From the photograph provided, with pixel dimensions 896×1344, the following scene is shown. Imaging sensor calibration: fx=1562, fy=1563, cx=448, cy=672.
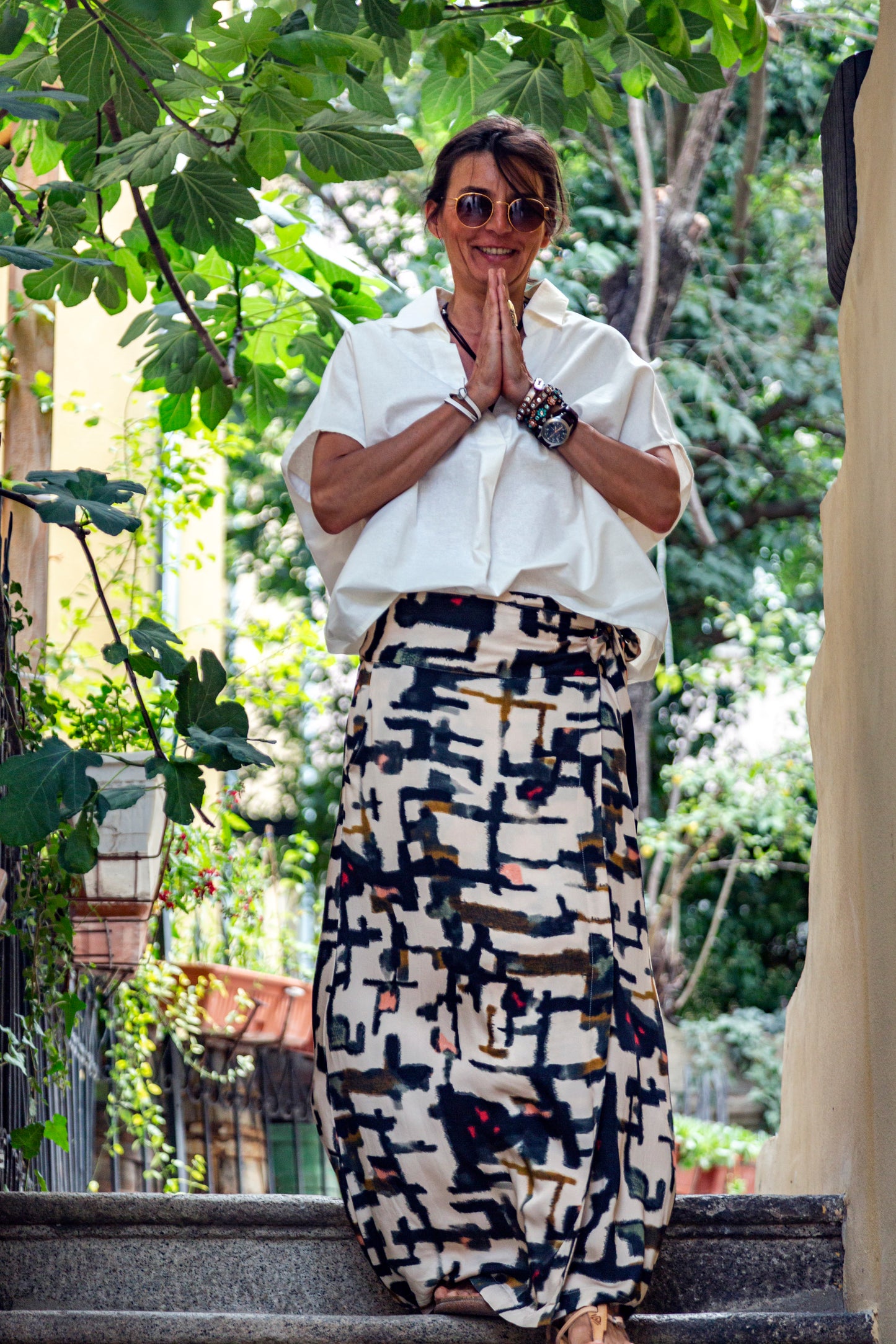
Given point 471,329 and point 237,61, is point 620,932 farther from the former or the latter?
point 237,61

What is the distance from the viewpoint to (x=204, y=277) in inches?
143

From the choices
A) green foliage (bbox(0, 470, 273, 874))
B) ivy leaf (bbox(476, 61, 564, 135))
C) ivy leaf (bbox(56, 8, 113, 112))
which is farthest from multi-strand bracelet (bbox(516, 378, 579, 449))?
ivy leaf (bbox(476, 61, 564, 135))

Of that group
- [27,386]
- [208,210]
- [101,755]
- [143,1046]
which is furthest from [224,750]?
[27,386]

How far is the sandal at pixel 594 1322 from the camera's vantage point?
1.97m

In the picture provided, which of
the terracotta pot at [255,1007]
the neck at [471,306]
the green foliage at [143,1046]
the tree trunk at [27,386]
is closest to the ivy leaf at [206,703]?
the neck at [471,306]

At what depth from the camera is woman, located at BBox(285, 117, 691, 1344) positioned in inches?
81.6

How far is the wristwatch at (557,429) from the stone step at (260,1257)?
1.11 meters

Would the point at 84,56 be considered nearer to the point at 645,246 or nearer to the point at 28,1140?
the point at 28,1140

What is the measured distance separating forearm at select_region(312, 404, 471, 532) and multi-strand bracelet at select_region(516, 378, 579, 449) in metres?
0.09

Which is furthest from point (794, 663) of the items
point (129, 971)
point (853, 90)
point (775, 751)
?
point (853, 90)

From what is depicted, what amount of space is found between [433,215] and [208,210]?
1.73 ft

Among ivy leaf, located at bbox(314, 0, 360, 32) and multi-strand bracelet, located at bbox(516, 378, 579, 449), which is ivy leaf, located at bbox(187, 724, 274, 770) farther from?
ivy leaf, located at bbox(314, 0, 360, 32)

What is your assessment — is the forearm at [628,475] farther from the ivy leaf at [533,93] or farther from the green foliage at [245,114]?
the ivy leaf at [533,93]

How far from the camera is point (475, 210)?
2.30 metres
